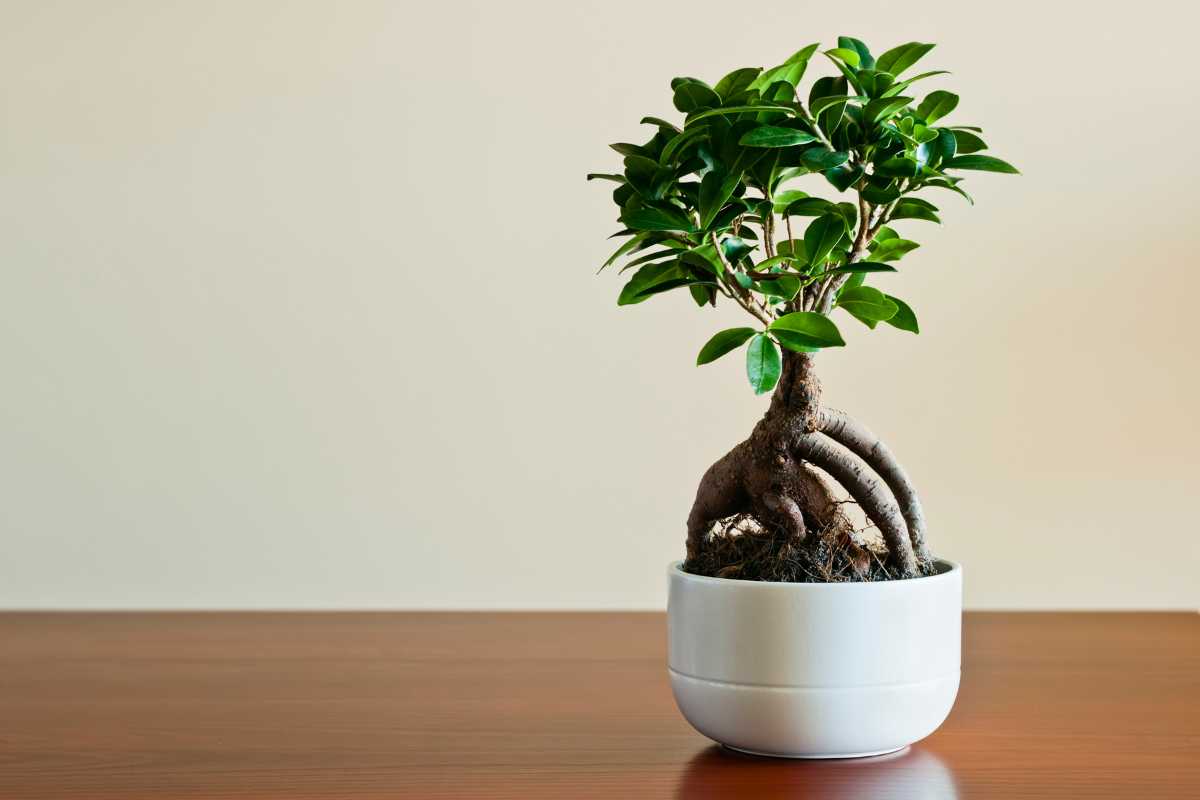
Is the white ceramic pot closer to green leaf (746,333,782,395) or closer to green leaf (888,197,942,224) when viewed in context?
green leaf (746,333,782,395)

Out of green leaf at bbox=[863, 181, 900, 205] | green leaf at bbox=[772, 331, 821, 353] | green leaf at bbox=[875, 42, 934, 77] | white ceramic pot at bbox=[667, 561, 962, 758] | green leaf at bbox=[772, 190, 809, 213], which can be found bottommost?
white ceramic pot at bbox=[667, 561, 962, 758]

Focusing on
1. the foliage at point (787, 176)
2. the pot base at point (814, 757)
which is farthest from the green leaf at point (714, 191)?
the pot base at point (814, 757)

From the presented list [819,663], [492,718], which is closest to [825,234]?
[819,663]

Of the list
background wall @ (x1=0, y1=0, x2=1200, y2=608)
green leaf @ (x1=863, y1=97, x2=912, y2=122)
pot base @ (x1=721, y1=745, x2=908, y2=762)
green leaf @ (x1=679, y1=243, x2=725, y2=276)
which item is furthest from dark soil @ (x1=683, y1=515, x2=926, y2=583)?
background wall @ (x1=0, y1=0, x2=1200, y2=608)

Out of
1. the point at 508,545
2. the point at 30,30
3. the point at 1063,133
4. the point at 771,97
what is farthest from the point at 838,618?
the point at 30,30

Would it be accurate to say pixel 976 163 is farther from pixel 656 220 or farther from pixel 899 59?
pixel 656 220

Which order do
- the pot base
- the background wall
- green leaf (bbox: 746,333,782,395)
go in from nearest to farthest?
green leaf (bbox: 746,333,782,395), the pot base, the background wall

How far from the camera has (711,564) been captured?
1120 mm

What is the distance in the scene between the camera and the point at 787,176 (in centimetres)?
108

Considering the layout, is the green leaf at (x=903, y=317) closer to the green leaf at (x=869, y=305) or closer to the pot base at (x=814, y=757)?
the green leaf at (x=869, y=305)

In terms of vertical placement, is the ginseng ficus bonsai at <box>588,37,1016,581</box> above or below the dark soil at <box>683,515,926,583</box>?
above

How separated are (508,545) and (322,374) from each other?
1.36 ft

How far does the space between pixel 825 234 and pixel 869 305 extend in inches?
2.8

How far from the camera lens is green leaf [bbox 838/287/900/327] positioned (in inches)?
40.7
